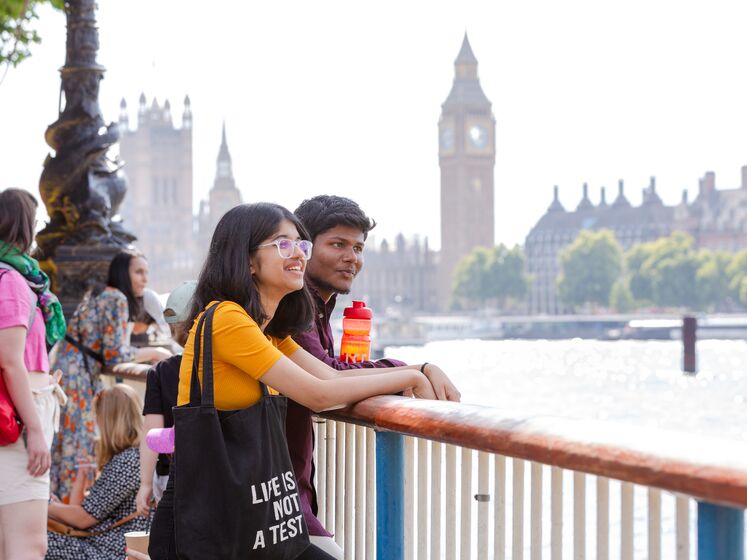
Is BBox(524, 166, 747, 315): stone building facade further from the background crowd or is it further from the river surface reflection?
the background crowd

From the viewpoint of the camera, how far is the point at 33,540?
2672 mm

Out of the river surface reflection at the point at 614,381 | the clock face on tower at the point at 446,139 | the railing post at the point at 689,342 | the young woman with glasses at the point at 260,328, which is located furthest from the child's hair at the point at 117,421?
the clock face on tower at the point at 446,139

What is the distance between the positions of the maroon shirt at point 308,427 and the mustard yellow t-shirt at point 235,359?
243mm

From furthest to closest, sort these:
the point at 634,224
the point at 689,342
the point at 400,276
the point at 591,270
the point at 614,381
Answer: the point at 634,224 → the point at 400,276 → the point at 591,270 → the point at 689,342 → the point at 614,381

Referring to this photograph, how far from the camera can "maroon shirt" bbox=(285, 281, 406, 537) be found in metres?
2.05

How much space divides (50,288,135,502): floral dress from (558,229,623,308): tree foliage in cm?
8296

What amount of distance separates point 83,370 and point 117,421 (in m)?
1.18

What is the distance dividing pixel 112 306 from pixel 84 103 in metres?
1.87

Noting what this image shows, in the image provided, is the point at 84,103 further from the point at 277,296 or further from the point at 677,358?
the point at 677,358

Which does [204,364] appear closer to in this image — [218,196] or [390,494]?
[390,494]

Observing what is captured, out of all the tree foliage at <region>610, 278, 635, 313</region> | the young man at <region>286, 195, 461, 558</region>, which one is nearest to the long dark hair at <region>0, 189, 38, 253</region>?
the young man at <region>286, 195, 461, 558</region>

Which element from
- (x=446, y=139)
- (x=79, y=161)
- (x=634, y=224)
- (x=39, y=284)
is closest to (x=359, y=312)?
(x=39, y=284)

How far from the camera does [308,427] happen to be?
2.10 metres

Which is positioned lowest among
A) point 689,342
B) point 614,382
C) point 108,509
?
point 614,382
